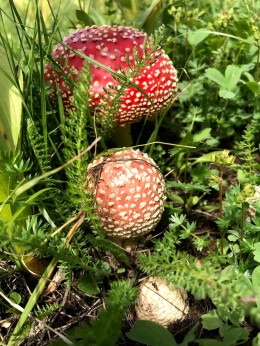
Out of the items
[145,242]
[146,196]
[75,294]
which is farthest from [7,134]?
[145,242]

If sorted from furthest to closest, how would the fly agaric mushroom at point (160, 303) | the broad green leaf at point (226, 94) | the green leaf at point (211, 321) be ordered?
the broad green leaf at point (226, 94) → the fly agaric mushroom at point (160, 303) → the green leaf at point (211, 321)

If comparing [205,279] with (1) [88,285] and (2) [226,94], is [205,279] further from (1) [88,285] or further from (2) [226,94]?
(2) [226,94]

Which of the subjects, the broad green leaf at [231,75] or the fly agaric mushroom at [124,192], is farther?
the broad green leaf at [231,75]

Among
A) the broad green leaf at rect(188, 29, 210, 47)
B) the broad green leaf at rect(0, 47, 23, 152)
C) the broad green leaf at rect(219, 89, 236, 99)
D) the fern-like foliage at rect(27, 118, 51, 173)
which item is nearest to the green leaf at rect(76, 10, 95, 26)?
the broad green leaf at rect(188, 29, 210, 47)

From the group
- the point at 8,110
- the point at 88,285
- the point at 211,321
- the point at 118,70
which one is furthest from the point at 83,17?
the point at 211,321

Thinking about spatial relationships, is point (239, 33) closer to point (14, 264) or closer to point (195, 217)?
point (195, 217)

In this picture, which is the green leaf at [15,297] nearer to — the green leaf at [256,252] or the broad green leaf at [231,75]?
the green leaf at [256,252]

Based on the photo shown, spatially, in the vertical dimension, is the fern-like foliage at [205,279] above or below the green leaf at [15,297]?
above

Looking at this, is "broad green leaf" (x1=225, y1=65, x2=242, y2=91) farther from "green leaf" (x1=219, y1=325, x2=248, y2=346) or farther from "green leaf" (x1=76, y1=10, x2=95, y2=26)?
"green leaf" (x1=219, y1=325, x2=248, y2=346)

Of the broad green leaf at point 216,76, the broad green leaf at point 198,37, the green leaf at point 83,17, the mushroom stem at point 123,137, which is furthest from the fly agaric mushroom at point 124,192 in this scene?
the green leaf at point 83,17
